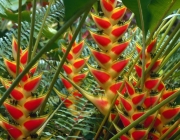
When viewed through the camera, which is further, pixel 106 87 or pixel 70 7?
pixel 106 87

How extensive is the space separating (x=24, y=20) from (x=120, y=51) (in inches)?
14.2

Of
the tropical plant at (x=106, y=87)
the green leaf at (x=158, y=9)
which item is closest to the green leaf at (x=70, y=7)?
the tropical plant at (x=106, y=87)

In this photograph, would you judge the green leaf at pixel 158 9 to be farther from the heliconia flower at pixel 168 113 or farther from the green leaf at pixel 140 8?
the heliconia flower at pixel 168 113

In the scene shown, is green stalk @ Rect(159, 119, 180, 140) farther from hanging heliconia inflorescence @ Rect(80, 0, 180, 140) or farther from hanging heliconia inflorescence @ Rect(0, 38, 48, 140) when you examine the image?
hanging heliconia inflorescence @ Rect(0, 38, 48, 140)

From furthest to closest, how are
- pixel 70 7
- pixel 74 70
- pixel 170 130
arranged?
pixel 74 70 < pixel 170 130 < pixel 70 7

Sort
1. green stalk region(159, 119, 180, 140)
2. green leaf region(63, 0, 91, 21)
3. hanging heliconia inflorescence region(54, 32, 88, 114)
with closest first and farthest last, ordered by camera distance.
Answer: green leaf region(63, 0, 91, 21) → green stalk region(159, 119, 180, 140) → hanging heliconia inflorescence region(54, 32, 88, 114)

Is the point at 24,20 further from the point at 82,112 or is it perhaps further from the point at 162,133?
the point at 162,133

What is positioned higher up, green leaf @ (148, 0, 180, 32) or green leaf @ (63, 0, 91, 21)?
green leaf @ (63, 0, 91, 21)

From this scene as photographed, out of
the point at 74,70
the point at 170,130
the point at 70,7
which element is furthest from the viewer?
the point at 74,70

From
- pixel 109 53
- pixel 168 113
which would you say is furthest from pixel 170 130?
pixel 109 53

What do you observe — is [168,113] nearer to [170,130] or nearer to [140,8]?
[170,130]

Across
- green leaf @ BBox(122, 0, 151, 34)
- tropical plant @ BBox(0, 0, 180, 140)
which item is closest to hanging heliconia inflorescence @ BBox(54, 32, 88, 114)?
tropical plant @ BBox(0, 0, 180, 140)

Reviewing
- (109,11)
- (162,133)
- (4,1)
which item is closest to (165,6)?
(109,11)

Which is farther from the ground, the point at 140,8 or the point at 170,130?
the point at 140,8
